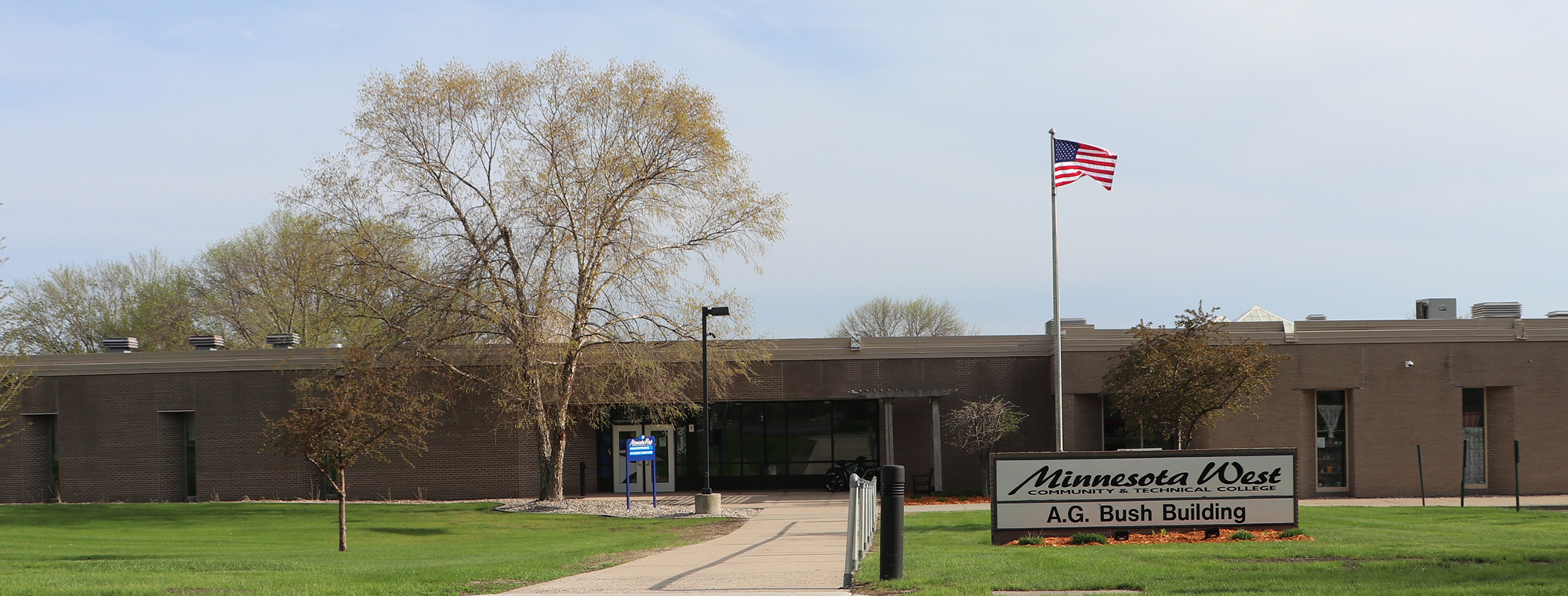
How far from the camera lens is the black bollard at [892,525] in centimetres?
953

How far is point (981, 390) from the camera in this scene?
104 ft

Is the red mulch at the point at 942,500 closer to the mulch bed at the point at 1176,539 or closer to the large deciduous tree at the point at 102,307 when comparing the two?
the mulch bed at the point at 1176,539

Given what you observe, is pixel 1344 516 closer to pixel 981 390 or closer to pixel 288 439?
pixel 981 390

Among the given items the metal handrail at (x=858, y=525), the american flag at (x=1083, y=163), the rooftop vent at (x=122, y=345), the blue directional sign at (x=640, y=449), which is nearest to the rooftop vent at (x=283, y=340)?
the rooftop vent at (x=122, y=345)

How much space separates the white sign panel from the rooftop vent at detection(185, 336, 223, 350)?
27.0 metres

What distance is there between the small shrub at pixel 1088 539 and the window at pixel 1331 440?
58.8 ft

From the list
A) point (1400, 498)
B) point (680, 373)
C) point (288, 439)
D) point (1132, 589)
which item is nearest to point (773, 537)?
point (288, 439)

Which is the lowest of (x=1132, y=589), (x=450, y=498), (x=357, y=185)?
(x=450, y=498)

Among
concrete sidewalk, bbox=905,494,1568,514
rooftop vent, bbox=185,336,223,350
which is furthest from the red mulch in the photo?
rooftop vent, bbox=185,336,223,350

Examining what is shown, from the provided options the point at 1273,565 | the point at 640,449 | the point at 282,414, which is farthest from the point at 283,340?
the point at 1273,565

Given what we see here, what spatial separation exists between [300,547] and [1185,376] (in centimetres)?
1699

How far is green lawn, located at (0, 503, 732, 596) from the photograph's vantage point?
1094 cm

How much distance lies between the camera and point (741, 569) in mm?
11766

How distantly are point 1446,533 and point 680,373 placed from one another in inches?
709
